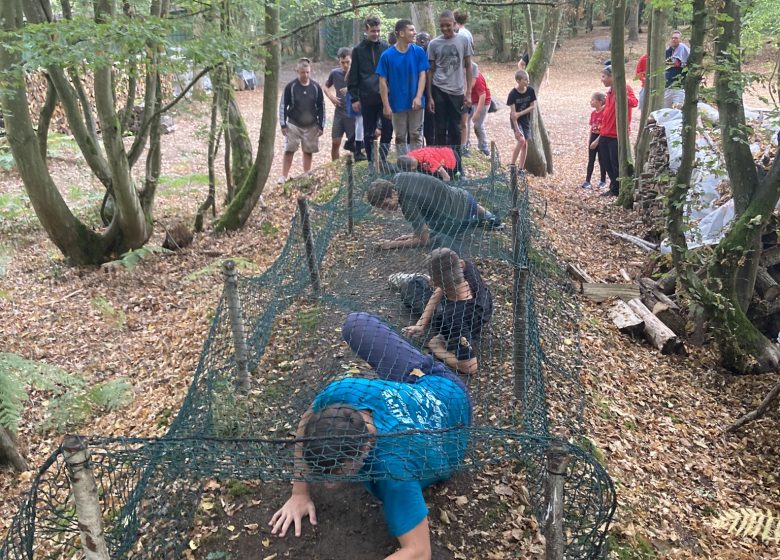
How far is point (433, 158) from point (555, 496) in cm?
486

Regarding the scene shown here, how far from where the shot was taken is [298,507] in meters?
2.80

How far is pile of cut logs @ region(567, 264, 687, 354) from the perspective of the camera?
17.8ft

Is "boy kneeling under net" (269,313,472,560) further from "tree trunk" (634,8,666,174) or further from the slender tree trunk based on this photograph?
"tree trunk" (634,8,666,174)

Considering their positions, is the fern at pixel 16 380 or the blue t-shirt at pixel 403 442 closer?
the blue t-shirt at pixel 403 442

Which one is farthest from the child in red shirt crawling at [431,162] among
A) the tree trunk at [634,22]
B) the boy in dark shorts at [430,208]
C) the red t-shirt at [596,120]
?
the tree trunk at [634,22]

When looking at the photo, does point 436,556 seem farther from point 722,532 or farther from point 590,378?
point 590,378

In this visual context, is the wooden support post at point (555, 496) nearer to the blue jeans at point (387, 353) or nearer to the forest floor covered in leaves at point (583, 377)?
the forest floor covered in leaves at point (583, 377)

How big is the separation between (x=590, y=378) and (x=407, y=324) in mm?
1435

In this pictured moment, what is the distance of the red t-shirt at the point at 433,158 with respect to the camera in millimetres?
6367

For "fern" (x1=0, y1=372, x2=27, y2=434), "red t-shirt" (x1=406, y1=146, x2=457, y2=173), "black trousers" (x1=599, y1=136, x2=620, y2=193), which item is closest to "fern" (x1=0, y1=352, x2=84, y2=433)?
"fern" (x1=0, y1=372, x2=27, y2=434)

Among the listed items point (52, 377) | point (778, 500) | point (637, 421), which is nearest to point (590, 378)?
point (637, 421)

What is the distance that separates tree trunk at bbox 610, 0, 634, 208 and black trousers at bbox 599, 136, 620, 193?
1.53 feet

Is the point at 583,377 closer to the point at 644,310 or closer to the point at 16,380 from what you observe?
the point at 644,310

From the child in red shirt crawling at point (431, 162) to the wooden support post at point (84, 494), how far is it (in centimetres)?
480
